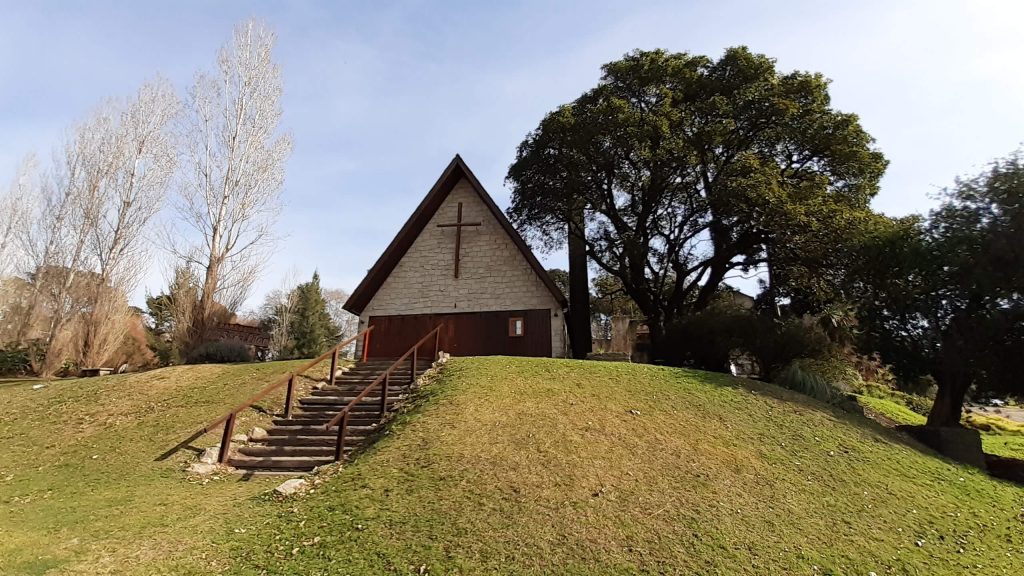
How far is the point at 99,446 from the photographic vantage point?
32.1 feet

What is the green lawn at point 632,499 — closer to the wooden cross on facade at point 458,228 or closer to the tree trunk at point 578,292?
the wooden cross on facade at point 458,228

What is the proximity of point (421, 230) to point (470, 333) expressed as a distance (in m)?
4.09

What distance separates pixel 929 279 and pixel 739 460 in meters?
7.75

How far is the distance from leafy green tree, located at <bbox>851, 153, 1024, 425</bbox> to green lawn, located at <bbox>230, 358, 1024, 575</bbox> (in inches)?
128

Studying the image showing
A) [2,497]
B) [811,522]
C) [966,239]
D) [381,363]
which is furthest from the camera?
[381,363]

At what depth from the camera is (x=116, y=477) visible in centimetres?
841

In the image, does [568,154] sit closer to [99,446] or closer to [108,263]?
[99,446]

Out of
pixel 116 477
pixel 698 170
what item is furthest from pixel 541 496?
pixel 698 170

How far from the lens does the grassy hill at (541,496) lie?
5.54 metres

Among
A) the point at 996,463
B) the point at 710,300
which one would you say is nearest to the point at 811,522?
the point at 996,463

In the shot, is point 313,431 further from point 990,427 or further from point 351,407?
point 990,427

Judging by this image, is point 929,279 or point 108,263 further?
point 108,263

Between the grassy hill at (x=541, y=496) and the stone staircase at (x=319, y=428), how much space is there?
69 cm

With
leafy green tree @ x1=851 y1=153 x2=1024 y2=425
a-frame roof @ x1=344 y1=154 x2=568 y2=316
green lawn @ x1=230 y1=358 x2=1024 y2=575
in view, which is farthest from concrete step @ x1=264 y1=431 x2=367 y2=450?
leafy green tree @ x1=851 y1=153 x2=1024 y2=425
